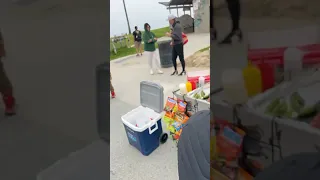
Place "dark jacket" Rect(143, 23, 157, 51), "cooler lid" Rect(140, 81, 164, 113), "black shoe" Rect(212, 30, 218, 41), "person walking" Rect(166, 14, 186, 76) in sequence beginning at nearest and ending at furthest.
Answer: "black shoe" Rect(212, 30, 218, 41) < "cooler lid" Rect(140, 81, 164, 113) < "person walking" Rect(166, 14, 186, 76) < "dark jacket" Rect(143, 23, 157, 51)

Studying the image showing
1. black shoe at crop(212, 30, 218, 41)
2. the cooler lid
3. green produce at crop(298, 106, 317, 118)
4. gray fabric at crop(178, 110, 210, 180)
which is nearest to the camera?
green produce at crop(298, 106, 317, 118)

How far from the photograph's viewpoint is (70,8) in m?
0.43

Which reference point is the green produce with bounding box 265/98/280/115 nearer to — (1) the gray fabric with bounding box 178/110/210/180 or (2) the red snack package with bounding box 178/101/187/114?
(1) the gray fabric with bounding box 178/110/210/180

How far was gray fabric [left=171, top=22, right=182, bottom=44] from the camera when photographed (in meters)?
4.84

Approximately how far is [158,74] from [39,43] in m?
5.50

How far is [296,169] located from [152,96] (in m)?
2.49

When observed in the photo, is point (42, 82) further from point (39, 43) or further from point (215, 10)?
point (215, 10)

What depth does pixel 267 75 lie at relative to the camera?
393 mm

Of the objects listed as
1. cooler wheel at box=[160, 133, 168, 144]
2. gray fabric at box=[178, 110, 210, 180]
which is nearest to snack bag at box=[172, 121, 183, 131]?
cooler wheel at box=[160, 133, 168, 144]

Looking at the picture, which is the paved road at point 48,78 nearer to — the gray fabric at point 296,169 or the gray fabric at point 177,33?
the gray fabric at point 296,169

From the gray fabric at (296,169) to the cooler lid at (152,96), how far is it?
2.31 metres

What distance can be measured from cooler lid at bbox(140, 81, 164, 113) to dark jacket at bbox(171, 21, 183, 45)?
7.34 feet

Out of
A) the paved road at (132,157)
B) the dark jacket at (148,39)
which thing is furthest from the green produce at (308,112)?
the dark jacket at (148,39)

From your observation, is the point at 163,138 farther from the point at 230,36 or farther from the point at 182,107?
the point at 230,36
